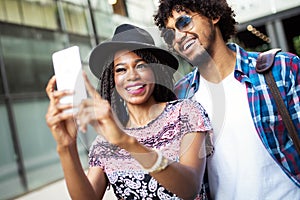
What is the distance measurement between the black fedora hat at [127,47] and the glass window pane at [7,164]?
294cm

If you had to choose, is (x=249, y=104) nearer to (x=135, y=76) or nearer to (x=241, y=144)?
(x=241, y=144)

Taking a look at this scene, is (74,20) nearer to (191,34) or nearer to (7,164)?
(7,164)

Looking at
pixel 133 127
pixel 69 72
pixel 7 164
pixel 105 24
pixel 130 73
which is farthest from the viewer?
pixel 7 164

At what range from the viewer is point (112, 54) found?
2.44 ft

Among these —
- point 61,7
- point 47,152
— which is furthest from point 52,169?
point 61,7

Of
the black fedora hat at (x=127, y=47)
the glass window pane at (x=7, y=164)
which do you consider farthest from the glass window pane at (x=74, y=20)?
the black fedora hat at (x=127, y=47)

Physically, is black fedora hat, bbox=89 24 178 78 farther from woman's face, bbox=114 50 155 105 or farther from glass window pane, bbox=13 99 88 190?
glass window pane, bbox=13 99 88 190

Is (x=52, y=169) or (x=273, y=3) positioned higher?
(x=273, y=3)

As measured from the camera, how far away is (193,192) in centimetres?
73

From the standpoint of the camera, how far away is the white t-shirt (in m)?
0.99

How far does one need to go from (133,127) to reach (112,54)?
0.58ft

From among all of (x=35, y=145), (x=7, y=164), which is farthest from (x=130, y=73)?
(x=35, y=145)

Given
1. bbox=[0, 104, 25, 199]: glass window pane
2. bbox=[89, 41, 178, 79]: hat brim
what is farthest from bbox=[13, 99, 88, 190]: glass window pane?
bbox=[89, 41, 178, 79]: hat brim

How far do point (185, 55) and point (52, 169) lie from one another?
313 cm
